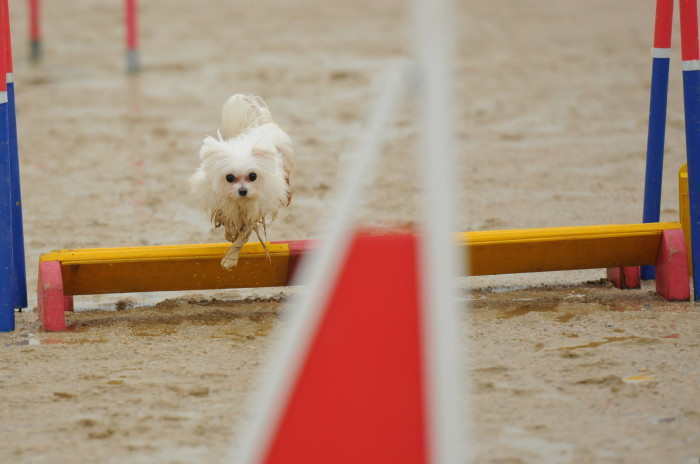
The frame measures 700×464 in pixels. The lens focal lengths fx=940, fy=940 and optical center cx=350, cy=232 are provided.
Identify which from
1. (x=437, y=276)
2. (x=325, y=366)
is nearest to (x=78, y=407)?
(x=325, y=366)

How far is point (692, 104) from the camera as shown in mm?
3525

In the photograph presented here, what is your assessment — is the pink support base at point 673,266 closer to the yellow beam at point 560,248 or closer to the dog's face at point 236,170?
the yellow beam at point 560,248

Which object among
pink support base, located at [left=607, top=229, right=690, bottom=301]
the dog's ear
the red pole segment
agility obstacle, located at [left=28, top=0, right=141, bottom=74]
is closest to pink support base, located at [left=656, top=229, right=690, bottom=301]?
pink support base, located at [left=607, top=229, right=690, bottom=301]

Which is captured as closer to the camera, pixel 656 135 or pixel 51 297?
pixel 51 297

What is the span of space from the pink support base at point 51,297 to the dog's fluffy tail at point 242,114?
848 millimetres

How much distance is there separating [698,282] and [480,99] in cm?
443

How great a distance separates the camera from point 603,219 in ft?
16.0

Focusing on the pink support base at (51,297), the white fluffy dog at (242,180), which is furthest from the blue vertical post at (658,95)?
the pink support base at (51,297)

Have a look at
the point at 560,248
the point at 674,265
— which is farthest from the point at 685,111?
the point at 560,248

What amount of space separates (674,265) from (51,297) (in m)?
2.34

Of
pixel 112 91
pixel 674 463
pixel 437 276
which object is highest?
pixel 112 91

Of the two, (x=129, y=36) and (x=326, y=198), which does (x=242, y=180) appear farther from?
(x=129, y=36)

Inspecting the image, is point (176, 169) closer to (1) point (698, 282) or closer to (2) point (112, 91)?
(2) point (112, 91)

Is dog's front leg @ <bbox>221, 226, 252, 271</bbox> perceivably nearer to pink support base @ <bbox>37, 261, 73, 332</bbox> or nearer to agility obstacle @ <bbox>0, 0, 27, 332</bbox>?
pink support base @ <bbox>37, 261, 73, 332</bbox>
